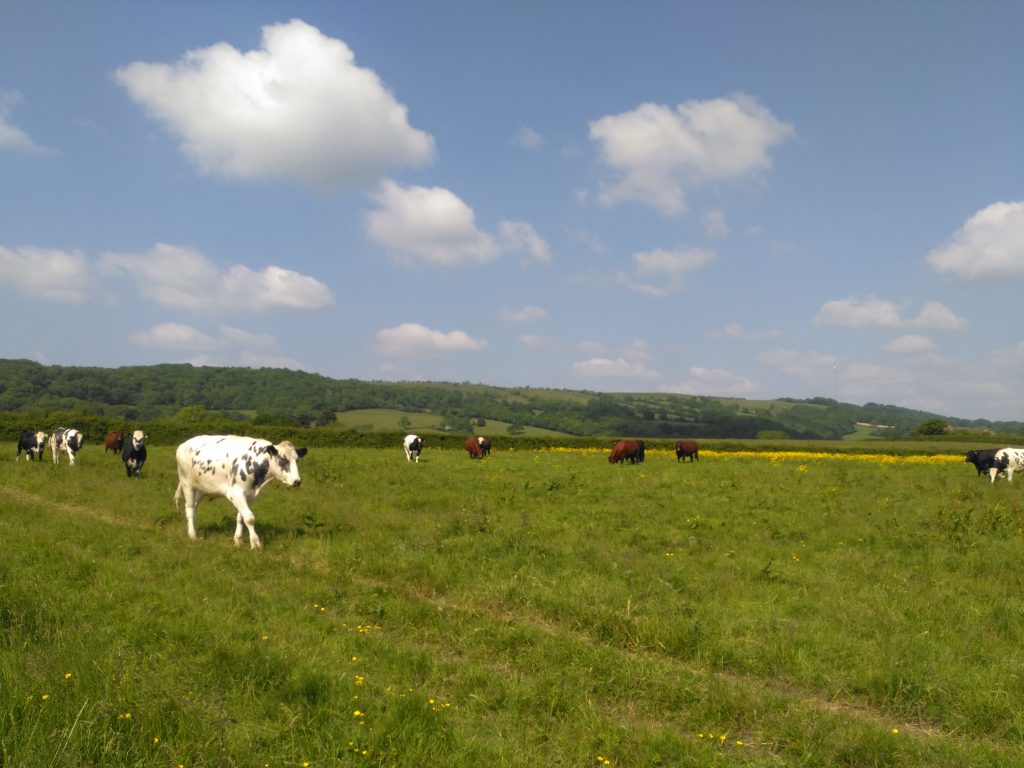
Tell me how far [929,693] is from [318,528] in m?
11.3

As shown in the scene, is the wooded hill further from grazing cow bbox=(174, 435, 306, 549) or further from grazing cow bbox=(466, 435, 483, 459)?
grazing cow bbox=(174, 435, 306, 549)

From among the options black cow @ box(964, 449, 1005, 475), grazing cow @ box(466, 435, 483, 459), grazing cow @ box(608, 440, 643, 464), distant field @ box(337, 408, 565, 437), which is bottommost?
distant field @ box(337, 408, 565, 437)

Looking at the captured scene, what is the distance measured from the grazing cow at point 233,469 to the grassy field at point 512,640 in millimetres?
1001

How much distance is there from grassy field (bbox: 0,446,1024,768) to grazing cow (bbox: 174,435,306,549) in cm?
100

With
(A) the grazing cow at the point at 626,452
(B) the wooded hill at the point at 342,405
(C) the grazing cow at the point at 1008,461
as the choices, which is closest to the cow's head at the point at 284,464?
(A) the grazing cow at the point at 626,452

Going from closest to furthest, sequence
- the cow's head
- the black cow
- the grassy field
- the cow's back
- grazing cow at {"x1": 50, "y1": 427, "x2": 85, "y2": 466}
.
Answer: the grassy field
the cow's back
the cow's head
the black cow
grazing cow at {"x1": 50, "y1": 427, "x2": 85, "y2": 466}

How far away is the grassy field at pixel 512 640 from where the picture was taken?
4668 mm

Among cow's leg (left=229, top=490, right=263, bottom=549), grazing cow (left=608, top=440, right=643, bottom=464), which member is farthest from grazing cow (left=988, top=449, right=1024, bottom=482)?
cow's leg (left=229, top=490, right=263, bottom=549)

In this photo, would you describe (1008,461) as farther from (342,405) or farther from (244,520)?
(342,405)

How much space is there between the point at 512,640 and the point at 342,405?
133 meters

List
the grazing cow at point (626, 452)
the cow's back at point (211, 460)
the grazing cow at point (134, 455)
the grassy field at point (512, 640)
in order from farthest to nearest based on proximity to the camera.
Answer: the grazing cow at point (626, 452), the grazing cow at point (134, 455), the cow's back at point (211, 460), the grassy field at point (512, 640)

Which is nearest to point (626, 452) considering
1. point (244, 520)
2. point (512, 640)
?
point (244, 520)

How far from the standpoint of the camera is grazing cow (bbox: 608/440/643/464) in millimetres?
35031

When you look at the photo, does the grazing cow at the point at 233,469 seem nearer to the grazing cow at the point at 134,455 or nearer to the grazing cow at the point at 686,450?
the grazing cow at the point at 134,455
